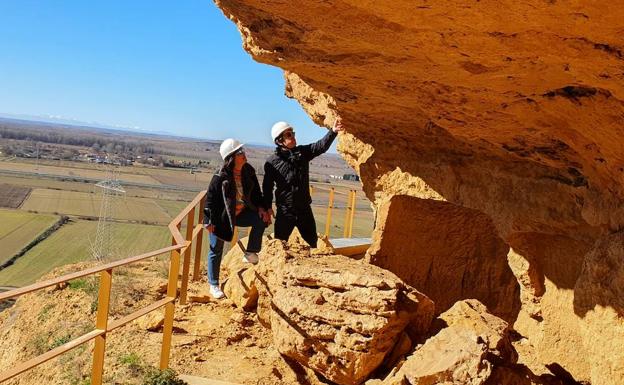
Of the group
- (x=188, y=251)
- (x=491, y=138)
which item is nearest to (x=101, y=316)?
(x=188, y=251)

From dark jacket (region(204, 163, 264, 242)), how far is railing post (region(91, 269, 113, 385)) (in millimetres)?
2182

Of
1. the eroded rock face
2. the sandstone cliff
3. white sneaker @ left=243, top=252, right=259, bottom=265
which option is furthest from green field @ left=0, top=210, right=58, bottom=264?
the eroded rock face

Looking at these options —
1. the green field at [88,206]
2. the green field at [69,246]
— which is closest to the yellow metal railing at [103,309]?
the green field at [69,246]

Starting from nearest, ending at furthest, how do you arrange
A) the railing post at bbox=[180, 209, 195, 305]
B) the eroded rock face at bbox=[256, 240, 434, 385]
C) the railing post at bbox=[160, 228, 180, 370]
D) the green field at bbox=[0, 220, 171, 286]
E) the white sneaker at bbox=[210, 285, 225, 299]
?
the eroded rock face at bbox=[256, 240, 434, 385]
the railing post at bbox=[160, 228, 180, 370]
the railing post at bbox=[180, 209, 195, 305]
the white sneaker at bbox=[210, 285, 225, 299]
the green field at bbox=[0, 220, 171, 286]

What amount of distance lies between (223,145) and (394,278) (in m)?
2.39

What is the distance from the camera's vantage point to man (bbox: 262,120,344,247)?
6.38 m

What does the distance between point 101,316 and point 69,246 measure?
34.9 meters

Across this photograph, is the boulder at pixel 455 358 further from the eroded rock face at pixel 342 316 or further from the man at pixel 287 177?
the man at pixel 287 177

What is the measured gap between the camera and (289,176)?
6.43 m

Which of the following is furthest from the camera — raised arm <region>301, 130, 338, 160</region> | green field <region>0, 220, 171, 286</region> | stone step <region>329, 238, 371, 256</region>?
green field <region>0, 220, 171, 286</region>

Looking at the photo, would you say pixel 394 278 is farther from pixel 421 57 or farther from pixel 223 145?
pixel 223 145

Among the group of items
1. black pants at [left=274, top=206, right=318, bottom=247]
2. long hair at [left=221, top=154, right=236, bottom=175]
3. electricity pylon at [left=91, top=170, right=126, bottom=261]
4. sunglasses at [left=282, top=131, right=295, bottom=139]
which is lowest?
electricity pylon at [left=91, top=170, right=126, bottom=261]

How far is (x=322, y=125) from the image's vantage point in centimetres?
774

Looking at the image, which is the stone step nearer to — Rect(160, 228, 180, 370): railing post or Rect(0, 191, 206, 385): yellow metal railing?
Rect(0, 191, 206, 385): yellow metal railing
